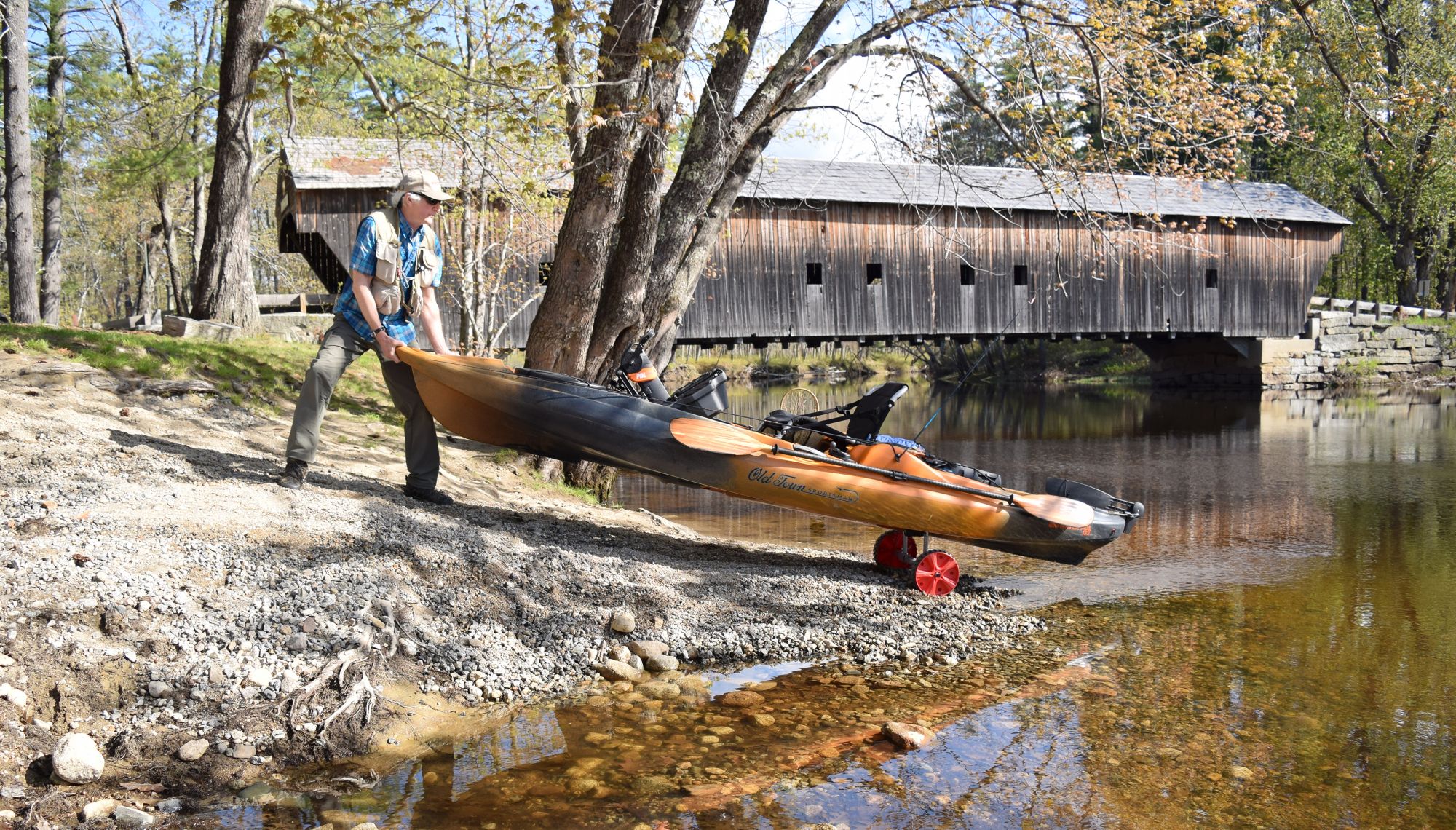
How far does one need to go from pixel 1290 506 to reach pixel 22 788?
1108 centimetres

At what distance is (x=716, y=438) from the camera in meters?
6.42

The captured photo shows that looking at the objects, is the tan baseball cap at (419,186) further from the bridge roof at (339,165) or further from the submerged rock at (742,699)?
the bridge roof at (339,165)

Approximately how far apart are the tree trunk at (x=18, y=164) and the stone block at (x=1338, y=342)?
1196 inches

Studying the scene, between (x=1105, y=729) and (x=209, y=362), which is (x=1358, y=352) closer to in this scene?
(x=1105, y=729)

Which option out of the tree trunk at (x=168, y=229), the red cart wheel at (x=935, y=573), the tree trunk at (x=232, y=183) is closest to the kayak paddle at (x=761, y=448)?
the red cart wheel at (x=935, y=573)

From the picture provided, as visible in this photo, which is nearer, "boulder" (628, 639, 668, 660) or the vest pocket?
"boulder" (628, 639, 668, 660)

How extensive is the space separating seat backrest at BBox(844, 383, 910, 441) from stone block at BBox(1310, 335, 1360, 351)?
2777 centimetres

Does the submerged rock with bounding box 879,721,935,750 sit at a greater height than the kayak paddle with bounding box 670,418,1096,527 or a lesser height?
lesser

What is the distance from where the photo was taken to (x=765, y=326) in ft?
73.1

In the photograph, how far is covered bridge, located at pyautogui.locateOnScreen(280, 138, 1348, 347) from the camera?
63.7 feet

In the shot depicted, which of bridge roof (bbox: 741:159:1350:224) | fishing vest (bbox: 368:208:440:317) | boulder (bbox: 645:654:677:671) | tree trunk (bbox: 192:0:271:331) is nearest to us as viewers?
boulder (bbox: 645:654:677:671)

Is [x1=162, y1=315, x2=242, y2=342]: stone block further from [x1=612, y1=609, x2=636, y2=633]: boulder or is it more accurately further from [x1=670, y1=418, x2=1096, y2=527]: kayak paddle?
[x1=612, y1=609, x2=636, y2=633]: boulder

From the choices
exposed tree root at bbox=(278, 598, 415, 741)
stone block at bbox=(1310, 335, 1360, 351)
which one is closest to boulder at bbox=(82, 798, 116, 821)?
exposed tree root at bbox=(278, 598, 415, 741)

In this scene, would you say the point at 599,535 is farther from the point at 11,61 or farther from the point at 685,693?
the point at 11,61
